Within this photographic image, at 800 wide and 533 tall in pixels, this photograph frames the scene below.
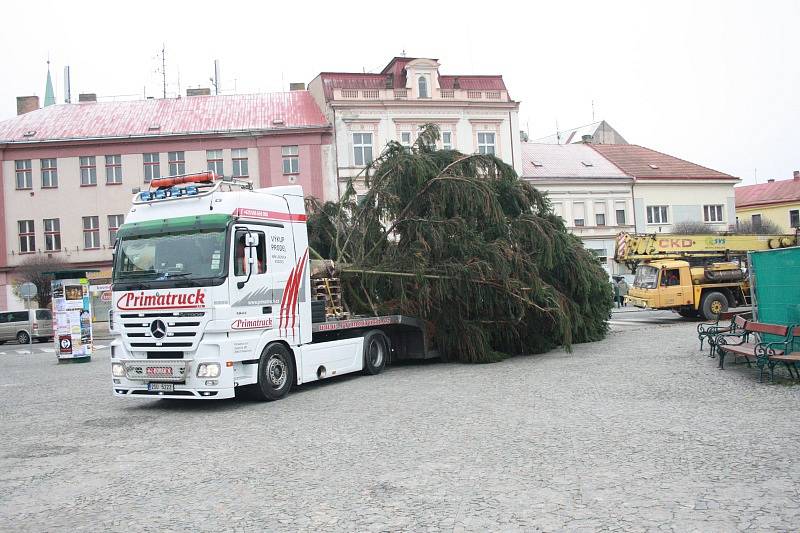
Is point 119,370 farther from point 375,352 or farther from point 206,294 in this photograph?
point 375,352

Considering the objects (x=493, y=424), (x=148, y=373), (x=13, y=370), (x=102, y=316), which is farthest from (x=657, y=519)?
(x=102, y=316)

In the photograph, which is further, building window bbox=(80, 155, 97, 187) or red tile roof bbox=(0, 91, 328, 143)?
red tile roof bbox=(0, 91, 328, 143)

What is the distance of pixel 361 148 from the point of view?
42.9 meters

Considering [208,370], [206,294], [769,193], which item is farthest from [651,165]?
[208,370]

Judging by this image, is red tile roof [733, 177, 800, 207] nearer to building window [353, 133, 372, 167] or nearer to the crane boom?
building window [353, 133, 372, 167]

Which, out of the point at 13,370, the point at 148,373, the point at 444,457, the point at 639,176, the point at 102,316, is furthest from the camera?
the point at 639,176

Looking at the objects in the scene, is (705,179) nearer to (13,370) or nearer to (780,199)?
(780,199)

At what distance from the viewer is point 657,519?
5152 mm

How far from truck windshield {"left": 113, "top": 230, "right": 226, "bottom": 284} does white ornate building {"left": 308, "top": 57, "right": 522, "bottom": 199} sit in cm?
3122

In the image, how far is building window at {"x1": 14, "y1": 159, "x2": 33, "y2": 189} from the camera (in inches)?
1677

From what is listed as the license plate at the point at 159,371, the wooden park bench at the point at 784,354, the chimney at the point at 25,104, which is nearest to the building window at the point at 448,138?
the chimney at the point at 25,104

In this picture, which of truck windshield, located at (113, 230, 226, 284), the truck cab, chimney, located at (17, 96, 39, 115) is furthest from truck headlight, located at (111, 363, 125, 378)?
chimney, located at (17, 96, 39, 115)

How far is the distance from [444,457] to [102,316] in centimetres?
3914

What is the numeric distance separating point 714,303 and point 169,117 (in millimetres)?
33446
